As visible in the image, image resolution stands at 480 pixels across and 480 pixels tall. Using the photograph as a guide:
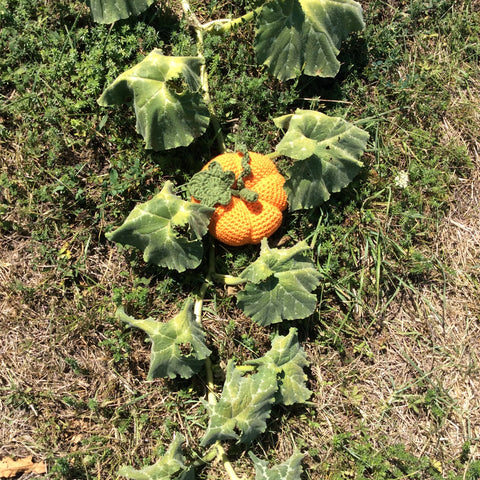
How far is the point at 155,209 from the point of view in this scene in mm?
3234

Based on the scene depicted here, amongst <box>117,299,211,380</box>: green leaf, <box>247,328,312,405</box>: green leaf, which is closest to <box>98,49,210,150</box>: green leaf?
<box>117,299,211,380</box>: green leaf

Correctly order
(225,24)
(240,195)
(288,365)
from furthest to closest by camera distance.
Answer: (225,24) → (288,365) → (240,195)

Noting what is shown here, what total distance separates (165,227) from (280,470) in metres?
1.60

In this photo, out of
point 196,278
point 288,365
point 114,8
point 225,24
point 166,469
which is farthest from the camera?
point 225,24

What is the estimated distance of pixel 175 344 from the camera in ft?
10.7

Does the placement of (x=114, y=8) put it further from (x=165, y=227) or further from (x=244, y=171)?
(x=165, y=227)

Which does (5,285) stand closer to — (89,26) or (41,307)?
(41,307)

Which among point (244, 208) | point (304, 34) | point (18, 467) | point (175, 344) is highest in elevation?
point (304, 34)

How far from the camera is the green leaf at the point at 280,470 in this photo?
3254 mm

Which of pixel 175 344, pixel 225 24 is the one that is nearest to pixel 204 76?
pixel 225 24

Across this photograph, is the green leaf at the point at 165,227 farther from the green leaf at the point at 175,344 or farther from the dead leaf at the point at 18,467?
the dead leaf at the point at 18,467

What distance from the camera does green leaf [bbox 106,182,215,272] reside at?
3.21 m

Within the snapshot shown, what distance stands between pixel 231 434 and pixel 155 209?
137cm

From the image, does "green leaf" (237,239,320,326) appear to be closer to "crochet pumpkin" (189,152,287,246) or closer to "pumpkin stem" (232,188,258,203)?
"crochet pumpkin" (189,152,287,246)
